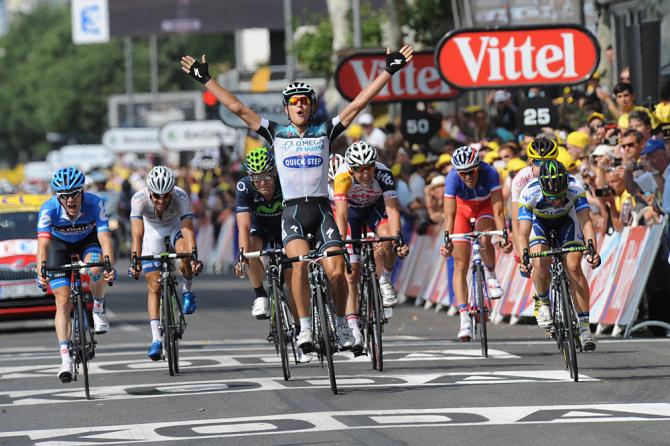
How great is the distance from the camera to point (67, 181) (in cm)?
A: 1472

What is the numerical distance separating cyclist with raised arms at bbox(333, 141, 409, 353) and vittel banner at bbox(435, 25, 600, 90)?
789cm

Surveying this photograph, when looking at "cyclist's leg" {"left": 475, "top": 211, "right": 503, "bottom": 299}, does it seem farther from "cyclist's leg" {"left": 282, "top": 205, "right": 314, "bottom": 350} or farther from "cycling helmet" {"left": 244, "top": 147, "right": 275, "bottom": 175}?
"cyclist's leg" {"left": 282, "top": 205, "right": 314, "bottom": 350}

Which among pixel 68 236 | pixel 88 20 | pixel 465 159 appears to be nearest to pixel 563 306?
pixel 465 159

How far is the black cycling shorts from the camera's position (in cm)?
1414

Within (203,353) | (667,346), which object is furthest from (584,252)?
(203,353)

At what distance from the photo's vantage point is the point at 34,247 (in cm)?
2312

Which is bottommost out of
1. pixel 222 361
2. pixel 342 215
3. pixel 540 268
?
pixel 222 361

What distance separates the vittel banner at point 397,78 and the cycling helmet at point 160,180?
12359mm

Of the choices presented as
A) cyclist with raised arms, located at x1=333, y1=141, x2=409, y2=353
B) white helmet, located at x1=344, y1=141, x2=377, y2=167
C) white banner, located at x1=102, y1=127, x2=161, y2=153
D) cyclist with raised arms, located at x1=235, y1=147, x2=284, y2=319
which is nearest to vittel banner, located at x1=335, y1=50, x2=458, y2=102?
cyclist with raised arms, located at x1=333, y1=141, x2=409, y2=353

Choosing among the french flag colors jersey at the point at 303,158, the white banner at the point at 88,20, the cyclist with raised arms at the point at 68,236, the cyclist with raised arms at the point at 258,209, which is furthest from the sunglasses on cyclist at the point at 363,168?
the white banner at the point at 88,20

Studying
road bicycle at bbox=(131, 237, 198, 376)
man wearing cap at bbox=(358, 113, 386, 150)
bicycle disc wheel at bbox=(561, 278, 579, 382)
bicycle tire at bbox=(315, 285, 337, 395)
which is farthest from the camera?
man wearing cap at bbox=(358, 113, 386, 150)

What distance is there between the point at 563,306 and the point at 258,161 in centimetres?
283

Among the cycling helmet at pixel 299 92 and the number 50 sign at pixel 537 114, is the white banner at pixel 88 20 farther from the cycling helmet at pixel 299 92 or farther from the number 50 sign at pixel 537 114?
the cycling helmet at pixel 299 92

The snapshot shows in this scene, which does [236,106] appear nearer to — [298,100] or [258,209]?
[298,100]
